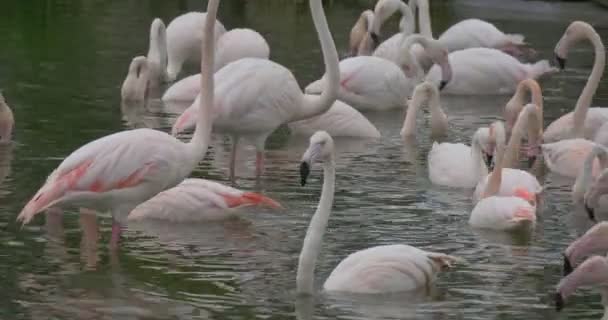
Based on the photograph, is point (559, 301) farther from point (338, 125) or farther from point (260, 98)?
point (338, 125)

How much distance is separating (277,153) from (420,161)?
110 cm

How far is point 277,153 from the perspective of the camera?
11969 mm

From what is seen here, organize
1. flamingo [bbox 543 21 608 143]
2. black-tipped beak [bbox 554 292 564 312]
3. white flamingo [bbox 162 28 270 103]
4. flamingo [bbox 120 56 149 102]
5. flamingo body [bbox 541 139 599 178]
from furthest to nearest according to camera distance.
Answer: white flamingo [bbox 162 28 270 103] → flamingo [bbox 120 56 149 102] → flamingo [bbox 543 21 608 143] → flamingo body [bbox 541 139 599 178] → black-tipped beak [bbox 554 292 564 312]

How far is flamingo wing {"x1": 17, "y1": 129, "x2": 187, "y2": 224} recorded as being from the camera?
26.6ft

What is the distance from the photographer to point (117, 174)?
820 centimetres

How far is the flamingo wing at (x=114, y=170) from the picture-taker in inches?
320

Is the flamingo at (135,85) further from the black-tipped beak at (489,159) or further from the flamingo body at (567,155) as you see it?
the black-tipped beak at (489,159)

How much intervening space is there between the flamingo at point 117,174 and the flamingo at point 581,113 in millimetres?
4772

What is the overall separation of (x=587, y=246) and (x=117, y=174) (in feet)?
8.09

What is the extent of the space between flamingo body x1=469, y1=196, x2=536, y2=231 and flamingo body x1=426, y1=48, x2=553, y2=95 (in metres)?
6.23

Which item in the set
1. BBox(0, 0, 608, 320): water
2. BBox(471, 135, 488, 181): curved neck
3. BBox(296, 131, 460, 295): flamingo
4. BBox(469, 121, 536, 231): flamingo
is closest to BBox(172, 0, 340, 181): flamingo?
BBox(0, 0, 608, 320): water

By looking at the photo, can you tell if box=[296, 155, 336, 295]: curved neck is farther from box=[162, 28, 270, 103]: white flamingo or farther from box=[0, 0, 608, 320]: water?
box=[162, 28, 270, 103]: white flamingo

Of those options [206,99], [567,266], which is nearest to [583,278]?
[567,266]

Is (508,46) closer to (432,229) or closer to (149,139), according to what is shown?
(432,229)
